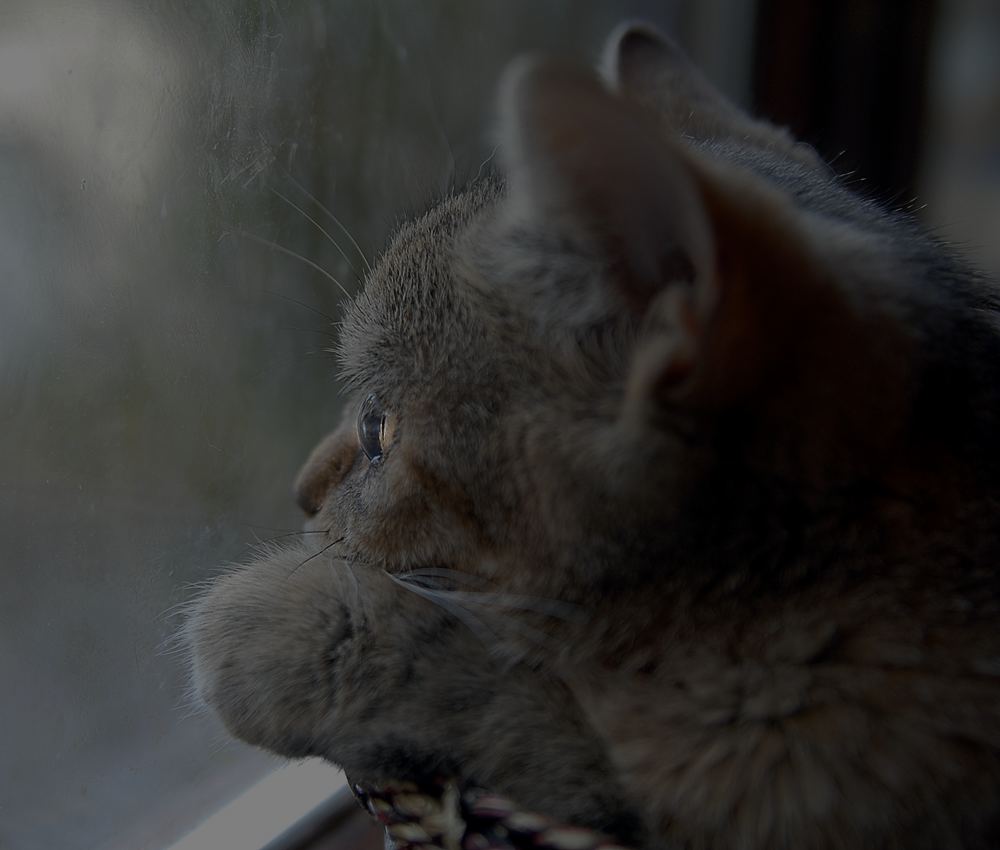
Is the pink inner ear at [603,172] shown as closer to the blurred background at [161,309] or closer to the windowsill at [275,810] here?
the blurred background at [161,309]

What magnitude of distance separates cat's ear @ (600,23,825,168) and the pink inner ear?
0.52 metres

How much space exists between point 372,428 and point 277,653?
20 centimetres

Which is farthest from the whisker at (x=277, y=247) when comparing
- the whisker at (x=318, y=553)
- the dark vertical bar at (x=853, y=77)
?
the dark vertical bar at (x=853, y=77)

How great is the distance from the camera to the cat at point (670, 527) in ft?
1.89

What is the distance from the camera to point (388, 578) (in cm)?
80

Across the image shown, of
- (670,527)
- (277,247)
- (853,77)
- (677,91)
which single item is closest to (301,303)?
(277,247)

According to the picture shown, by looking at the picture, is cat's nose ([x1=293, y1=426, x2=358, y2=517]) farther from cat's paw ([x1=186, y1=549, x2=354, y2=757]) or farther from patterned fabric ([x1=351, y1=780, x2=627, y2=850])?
patterned fabric ([x1=351, y1=780, x2=627, y2=850])

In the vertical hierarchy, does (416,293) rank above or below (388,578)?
above

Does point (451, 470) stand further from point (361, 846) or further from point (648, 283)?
point (361, 846)

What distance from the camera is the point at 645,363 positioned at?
574mm

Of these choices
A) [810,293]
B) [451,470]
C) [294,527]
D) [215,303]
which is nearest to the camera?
[810,293]

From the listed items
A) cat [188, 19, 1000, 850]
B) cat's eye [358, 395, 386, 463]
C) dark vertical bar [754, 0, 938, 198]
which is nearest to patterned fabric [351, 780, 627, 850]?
cat [188, 19, 1000, 850]

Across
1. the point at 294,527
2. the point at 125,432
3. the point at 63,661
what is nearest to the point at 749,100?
the point at 294,527

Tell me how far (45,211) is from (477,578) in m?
0.48
